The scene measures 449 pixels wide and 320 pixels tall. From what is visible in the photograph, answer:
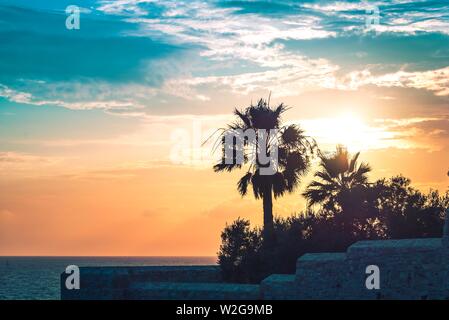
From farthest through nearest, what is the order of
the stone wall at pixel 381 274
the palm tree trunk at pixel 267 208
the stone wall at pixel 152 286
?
the palm tree trunk at pixel 267 208 → the stone wall at pixel 152 286 → the stone wall at pixel 381 274

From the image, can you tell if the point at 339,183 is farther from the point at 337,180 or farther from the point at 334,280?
the point at 334,280

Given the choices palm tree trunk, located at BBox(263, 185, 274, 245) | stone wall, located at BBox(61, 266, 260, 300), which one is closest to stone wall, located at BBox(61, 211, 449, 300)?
stone wall, located at BBox(61, 266, 260, 300)

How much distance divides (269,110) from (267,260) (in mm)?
8160

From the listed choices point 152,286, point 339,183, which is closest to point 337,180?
point 339,183

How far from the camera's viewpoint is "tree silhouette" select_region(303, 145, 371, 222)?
3822cm

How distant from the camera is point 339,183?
129 feet

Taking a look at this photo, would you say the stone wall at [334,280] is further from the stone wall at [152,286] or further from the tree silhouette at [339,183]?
the tree silhouette at [339,183]

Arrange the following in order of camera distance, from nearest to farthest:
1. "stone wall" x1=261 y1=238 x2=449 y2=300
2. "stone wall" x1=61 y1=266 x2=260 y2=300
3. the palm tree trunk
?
"stone wall" x1=261 y1=238 x2=449 y2=300
"stone wall" x1=61 y1=266 x2=260 y2=300
the palm tree trunk

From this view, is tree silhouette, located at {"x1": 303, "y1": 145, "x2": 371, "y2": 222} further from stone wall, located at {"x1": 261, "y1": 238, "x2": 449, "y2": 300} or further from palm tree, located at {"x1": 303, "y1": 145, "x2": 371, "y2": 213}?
stone wall, located at {"x1": 261, "y1": 238, "x2": 449, "y2": 300}

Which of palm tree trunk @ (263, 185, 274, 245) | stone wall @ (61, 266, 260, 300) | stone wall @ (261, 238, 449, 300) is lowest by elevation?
stone wall @ (61, 266, 260, 300)

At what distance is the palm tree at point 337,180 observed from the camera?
38.6m

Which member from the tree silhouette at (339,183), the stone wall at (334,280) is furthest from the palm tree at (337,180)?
the stone wall at (334,280)
